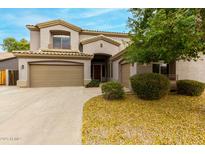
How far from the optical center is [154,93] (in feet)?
27.5

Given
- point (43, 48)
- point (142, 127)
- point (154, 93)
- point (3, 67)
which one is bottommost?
point (142, 127)

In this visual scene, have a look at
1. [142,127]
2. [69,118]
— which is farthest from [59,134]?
[142,127]

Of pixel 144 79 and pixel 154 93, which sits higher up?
pixel 144 79

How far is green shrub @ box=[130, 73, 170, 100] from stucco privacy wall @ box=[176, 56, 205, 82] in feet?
12.5

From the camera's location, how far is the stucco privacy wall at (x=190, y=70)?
38.4ft

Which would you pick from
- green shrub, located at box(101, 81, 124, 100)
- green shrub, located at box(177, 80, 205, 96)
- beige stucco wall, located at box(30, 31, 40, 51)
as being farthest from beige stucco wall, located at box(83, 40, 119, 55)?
green shrub, located at box(101, 81, 124, 100)

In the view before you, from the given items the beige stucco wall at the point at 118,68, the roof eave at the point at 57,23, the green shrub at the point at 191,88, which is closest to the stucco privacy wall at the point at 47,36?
the roof eave at the point at 57,23

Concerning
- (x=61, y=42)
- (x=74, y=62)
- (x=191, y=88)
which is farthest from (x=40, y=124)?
(x=61, y=42)

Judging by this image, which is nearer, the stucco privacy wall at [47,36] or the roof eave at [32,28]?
the stucco privacy wall at [47,36]

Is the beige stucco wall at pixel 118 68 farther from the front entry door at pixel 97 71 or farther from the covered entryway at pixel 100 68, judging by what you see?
the front entry door at pixel 97 71

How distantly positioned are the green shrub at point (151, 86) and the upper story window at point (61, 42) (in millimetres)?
12063

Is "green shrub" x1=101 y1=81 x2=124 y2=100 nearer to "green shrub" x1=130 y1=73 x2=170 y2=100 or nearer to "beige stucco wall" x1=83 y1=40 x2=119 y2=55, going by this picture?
"green shrub" x1=130 y1=73 x2=170 y2=100

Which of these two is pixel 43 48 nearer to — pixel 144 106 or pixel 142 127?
pixel 144 106
